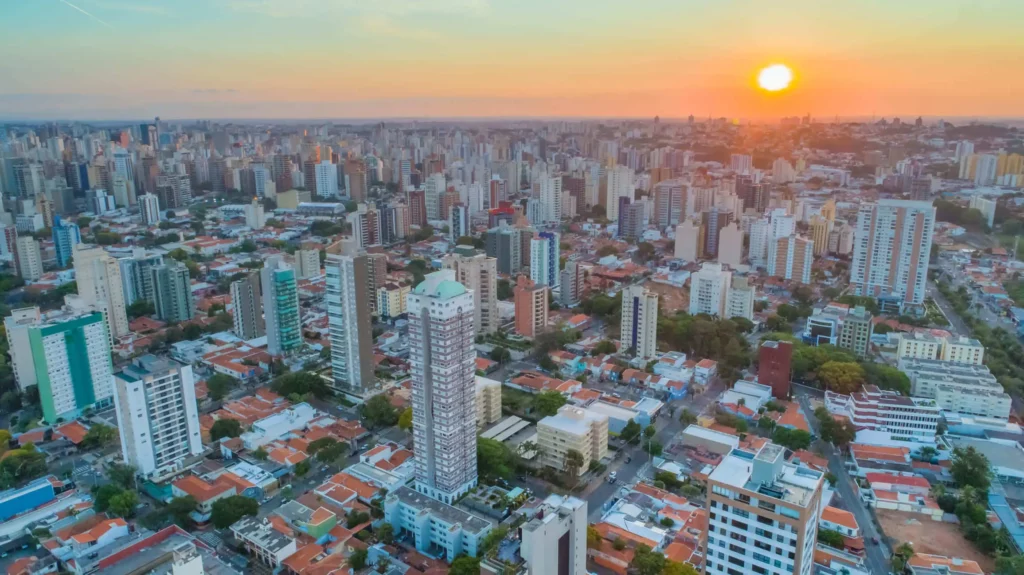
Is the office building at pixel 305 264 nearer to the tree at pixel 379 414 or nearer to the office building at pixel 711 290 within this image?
the tree at pixel 379 414

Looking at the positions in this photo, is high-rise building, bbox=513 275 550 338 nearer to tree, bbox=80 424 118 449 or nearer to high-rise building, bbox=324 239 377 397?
high-rise building, bbox=324 239 377 397

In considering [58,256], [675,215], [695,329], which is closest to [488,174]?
[675,215]

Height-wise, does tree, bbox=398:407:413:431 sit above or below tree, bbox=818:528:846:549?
above

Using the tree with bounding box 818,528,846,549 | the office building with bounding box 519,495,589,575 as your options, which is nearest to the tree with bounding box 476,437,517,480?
the office building with bounding box 519,495,589,575

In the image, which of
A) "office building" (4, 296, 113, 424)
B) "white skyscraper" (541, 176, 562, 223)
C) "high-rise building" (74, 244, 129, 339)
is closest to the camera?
"office building" (4, 296, 113, 424)

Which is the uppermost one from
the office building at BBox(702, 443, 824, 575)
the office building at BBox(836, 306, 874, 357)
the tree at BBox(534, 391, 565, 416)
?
the office building at BBox(702, 443, 824, 575)
